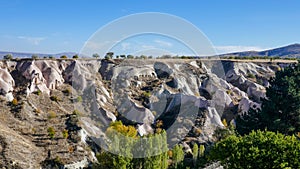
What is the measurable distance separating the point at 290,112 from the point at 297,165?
1280cm

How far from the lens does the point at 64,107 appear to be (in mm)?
33844

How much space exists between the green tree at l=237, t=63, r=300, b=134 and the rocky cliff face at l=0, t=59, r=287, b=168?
5009mm

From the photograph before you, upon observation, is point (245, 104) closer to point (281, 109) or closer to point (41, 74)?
point (281, 109)

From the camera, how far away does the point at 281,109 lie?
88.0 feet

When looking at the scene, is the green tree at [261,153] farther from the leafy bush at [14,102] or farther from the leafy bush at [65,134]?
the leafy bush at [14,102]

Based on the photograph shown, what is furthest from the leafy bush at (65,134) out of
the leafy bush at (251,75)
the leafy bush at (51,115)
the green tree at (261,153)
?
the leafy bush at (251,75)

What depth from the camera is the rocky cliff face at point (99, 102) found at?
27156 millimetres

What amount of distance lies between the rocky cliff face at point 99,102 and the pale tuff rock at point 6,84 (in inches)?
3.6

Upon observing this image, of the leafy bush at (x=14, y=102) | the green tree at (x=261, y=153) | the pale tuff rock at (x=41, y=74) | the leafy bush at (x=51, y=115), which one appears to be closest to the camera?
the green tree at (x=261, y=153)

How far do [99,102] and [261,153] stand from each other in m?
22.6

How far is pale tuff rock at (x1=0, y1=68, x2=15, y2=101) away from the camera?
106 ft

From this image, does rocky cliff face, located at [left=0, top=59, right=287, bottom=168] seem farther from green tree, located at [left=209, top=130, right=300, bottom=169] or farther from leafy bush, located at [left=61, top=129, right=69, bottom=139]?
green tree, located at [left=209, top=130, right=300, bottom=169]

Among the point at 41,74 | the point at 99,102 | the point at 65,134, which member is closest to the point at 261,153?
the point at 65,134

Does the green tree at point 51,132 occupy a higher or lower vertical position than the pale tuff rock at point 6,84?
lower
